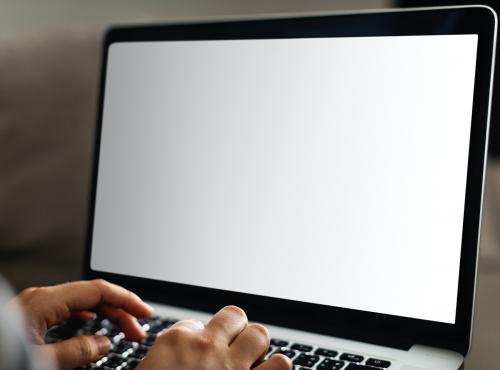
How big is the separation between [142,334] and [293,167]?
23cm

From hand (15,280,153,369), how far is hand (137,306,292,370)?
0.12 m

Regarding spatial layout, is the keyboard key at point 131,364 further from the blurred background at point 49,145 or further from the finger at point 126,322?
the blurred background at point 49,145

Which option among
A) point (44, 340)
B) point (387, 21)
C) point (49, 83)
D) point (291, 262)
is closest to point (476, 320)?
point (291, 262)

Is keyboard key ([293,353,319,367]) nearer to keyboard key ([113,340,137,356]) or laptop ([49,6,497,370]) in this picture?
laptop ([49,6,497,370])

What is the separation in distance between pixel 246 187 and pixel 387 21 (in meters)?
0.22

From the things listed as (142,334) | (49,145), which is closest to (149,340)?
(142,334)

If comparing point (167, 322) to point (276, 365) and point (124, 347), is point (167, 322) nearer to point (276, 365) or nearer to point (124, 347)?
point (124, 347)

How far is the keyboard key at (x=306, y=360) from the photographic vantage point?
57 cm

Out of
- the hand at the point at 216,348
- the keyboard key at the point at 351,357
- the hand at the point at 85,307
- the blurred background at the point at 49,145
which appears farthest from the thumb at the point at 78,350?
the blurred background at the point at 49,145

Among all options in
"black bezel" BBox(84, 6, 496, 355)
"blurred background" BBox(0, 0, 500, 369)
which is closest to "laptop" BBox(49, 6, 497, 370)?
"black bezel" BBox(84, 6, 496, 355)

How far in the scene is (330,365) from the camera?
56 centimetres

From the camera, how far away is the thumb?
A: 0.58 m

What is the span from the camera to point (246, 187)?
691 millimetres

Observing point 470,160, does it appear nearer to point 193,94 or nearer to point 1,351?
point 193,94
